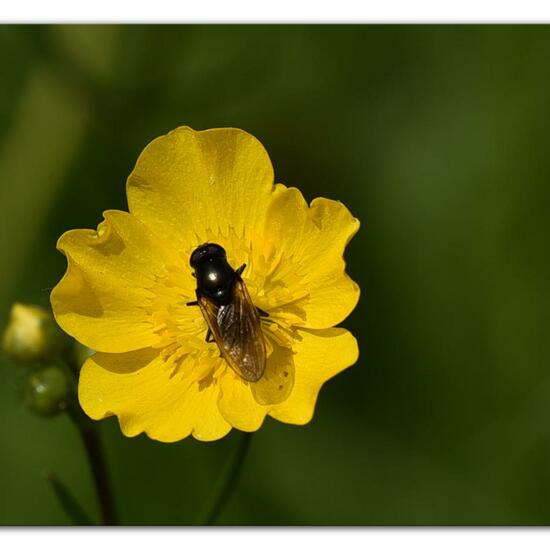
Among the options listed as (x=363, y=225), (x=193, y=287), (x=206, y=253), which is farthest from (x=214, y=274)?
(x=363, y=225)

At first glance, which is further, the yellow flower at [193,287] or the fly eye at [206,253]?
the fly eye at [206,253]

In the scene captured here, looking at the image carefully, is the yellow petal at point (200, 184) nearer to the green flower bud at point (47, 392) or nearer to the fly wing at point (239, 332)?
the fly wing at point (239, 332)


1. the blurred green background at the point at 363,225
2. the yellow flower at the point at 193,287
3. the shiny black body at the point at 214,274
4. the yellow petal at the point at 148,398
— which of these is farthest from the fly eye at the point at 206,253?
the blurred green background at the point at 363,225

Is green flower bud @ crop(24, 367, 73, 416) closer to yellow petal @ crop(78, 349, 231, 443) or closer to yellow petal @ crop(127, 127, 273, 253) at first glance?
yellow petal @ crop(78, 349, 231, 443)

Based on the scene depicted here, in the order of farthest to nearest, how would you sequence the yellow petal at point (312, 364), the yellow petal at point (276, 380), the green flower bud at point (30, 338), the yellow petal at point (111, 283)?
the green flower bud at point (30, 338) → the yellow petal at point (111, 283) → the yellow petal at point (276, 380) → the yellow petal at point (312, 364)

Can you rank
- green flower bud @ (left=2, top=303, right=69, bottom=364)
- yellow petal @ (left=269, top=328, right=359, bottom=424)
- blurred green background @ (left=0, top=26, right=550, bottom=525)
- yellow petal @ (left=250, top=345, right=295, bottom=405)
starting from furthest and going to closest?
blurred green background @ (left=0, top=26, right=550, bottom=525), green flower bud @ (left=2, top=303, right=69, bottom=364), yellow petal @ (left=250, top=345, right=295, bottom=405), yellow petal @ (left=269, top=328, right=359, bottom=424)

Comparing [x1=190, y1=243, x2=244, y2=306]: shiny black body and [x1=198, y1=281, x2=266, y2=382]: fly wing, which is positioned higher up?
[x1=190, y1=243, x2=244, y2=306]: shiny black body

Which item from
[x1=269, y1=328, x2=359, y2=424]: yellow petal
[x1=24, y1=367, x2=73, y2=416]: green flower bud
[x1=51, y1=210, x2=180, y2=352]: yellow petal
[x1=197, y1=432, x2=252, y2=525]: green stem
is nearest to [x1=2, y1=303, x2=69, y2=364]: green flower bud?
[x1=24, y1=367, x2=73, y2=416]: green flower bud
